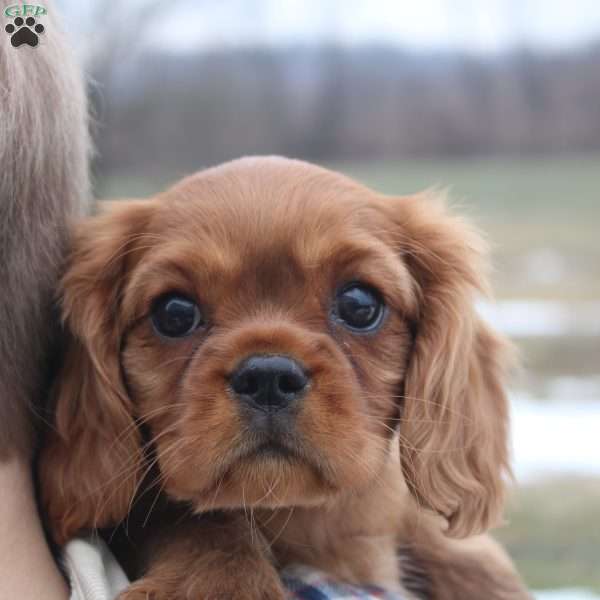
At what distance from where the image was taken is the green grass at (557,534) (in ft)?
13.5

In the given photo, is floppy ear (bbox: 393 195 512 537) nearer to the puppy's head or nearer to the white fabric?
the puppy's head

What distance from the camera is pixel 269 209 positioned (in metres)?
1.80

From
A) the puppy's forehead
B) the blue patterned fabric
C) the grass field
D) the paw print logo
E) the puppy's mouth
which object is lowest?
the grass field

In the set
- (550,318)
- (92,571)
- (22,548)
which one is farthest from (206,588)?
(550,318)

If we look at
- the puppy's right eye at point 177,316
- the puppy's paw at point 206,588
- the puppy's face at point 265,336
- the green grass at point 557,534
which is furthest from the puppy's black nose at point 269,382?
the green grass at point 557,534

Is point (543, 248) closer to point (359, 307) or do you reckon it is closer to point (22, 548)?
point (359, 307)

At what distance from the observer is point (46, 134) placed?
169 cm

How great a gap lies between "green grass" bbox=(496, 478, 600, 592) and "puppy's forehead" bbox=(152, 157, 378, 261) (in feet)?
8.34

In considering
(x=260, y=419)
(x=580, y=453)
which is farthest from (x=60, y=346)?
(x=580, y=453)

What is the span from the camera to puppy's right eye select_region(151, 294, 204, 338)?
1801 millimetres

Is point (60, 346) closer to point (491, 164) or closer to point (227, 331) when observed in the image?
point (227, 331)

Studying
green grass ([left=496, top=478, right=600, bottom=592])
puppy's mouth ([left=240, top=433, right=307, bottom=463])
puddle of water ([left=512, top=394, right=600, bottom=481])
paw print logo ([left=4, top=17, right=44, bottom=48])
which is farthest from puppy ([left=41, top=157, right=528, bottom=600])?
puddle of water ([left=512, top=394, right=600, bottom=481])

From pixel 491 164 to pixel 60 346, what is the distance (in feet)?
15.6

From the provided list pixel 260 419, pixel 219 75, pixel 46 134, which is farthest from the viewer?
pixel 219 75
